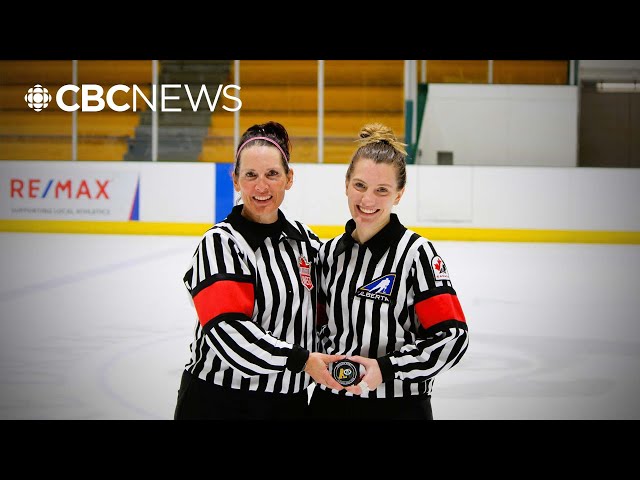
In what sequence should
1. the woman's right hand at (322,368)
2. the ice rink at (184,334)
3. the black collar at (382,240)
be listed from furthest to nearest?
the ice rink at (184,334) < the black collar at (382,240) < the woman's right hand at (322,368)

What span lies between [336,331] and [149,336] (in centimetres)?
233

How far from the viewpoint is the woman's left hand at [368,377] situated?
1.53m

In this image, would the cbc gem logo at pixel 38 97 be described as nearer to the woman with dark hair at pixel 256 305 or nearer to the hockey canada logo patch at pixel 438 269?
the woman with dark hair at pixel 256 305

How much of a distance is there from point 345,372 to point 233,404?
31 cm

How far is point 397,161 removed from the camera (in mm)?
1611

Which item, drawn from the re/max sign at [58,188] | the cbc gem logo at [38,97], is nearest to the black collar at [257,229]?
the cbc gem logo at [38,97]

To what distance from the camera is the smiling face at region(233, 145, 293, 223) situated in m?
1.61

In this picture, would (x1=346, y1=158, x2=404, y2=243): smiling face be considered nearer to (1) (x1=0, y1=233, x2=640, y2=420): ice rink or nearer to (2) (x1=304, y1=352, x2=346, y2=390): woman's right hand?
(2) (x1=304, y1=352, x2=346, y2=390): woman's right hand

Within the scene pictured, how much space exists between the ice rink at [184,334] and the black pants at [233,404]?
2.96ft

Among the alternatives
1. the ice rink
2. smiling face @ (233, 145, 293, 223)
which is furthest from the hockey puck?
the ice rink

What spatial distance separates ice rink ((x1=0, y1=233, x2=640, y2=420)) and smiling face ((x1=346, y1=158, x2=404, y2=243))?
129cm

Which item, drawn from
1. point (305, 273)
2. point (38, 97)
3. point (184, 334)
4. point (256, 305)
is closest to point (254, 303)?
point (256, 305)

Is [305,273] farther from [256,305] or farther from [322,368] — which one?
[322,368]

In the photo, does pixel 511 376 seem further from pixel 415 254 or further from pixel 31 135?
pixel 31 135
